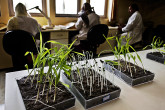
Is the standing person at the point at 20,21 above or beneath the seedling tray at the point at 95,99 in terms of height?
above

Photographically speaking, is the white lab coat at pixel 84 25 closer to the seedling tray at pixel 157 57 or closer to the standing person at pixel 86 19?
the standing person at pixel 86 19

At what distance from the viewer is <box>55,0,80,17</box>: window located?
10.5 feet

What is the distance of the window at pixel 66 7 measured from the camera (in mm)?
3199

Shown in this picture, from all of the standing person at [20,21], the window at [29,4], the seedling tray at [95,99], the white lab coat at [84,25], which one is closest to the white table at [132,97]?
the seedling tray at [95,99]

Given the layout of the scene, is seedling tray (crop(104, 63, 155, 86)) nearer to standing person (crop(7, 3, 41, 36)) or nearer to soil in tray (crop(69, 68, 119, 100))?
soil in tray (crop(69, 68, 119, 100))

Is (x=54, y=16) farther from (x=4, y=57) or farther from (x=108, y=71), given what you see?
(x=108, y=71)

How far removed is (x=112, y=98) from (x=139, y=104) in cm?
14

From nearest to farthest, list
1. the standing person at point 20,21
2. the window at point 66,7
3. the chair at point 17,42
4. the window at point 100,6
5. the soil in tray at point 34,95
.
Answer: the soil in tray at point 34,95, the chair at point 17,42, the standing person at point 20,21, the window at point 66,7, the window at point 100,6

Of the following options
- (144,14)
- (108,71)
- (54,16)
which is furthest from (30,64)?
(144,14)

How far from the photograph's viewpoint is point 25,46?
1.72 meters

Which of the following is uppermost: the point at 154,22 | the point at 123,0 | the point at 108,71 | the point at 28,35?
the point at 123,0

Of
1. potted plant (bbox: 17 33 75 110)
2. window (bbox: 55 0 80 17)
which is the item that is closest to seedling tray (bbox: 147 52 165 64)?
potted plant (bbox: 17 33 75 110)

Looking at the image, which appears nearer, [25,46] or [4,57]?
[25,46]

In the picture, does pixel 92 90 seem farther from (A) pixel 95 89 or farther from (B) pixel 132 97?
(B) pixel 132 97
